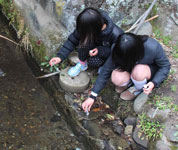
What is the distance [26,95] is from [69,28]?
44.7 inches

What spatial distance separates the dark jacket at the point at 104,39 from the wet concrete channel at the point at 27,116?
626mm

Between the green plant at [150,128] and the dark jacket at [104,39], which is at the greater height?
the dark jacket at [104,39]

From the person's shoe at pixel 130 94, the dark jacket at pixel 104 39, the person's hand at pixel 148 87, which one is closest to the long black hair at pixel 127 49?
the person's hand at pixel 148 87

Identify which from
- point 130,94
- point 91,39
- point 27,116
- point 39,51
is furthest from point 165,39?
point 27,116

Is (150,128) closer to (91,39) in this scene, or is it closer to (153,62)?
(153,62)

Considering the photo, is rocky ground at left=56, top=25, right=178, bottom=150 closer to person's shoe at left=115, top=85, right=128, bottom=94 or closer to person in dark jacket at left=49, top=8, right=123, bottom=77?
person's shoe at left=115, top=85, right=128, bottom=94

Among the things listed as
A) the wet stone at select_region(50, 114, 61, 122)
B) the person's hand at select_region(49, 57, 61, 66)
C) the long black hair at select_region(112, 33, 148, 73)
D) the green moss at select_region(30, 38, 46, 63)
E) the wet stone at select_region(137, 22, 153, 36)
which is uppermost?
the long black hair at select_region(112, 33, 148, 73)

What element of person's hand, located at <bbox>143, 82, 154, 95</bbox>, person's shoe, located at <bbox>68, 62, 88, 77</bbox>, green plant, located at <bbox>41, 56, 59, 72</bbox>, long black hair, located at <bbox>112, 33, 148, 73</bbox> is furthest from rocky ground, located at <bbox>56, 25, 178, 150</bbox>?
long black hair, located at <bbox>112, 33, 148, 73</bbox>

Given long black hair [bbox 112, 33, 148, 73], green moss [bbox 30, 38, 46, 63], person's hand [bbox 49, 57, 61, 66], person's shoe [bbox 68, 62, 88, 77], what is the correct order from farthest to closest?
green moss [bbox 30, 38, 46, 63]
person's shoe [bbox 68, 62, 88, 77]
person's hand [bbox 49, 57, 61, 66]
long black hair [bbox 112, 33, 148, 73]

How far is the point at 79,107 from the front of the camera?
300 cm

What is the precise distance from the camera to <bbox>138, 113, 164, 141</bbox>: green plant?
263 centimetres

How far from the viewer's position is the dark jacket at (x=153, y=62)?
2.57m

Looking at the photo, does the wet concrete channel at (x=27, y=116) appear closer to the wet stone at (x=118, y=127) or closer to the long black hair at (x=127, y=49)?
the wet stone at (x=118, y=127)

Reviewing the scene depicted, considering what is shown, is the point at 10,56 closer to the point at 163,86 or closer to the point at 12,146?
the point at 12,146
